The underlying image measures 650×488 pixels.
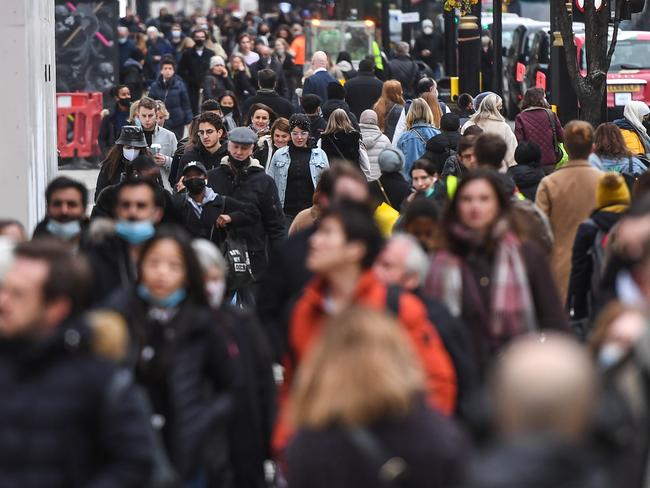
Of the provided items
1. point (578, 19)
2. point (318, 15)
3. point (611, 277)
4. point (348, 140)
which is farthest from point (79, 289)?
point (318, 15)

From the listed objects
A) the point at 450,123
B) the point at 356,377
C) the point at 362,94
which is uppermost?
the point at 362,94

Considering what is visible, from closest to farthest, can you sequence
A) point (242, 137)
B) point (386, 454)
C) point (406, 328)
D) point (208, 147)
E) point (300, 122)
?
point (386, 454), point (406, 328), point (242, 137), point (208, 147), point (300, 122)

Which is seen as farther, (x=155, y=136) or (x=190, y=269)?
(x=155, y=136)

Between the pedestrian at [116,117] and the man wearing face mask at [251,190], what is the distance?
949 cm

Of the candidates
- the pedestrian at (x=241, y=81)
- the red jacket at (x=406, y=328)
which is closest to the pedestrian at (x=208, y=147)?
the red jacket at (x=406, y=328)

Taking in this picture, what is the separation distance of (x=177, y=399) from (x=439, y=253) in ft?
4.71

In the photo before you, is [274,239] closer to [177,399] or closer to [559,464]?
[177,399]

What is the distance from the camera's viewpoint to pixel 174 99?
72.5ft

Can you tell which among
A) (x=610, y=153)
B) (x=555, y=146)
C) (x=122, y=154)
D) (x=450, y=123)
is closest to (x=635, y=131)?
(x=555, y=146)

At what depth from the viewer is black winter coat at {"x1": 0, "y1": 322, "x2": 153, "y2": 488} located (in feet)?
15.7

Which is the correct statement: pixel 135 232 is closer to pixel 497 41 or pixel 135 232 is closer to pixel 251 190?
pixel 251 190

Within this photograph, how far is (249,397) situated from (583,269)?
3345mm

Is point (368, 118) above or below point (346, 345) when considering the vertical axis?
above

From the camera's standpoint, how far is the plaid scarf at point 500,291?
684 cm
